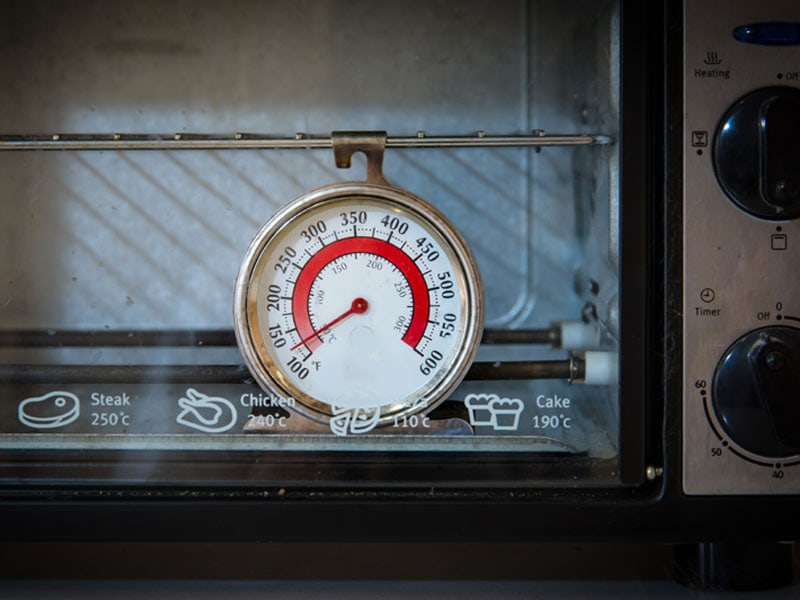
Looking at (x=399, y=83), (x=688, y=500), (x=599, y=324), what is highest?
(x=399, y=83)

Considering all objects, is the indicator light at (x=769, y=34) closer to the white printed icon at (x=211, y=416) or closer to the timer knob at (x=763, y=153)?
the timer knob at (x=763, y=153)

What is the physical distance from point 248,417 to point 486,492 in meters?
0.18

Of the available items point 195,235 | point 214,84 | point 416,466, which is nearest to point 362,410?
point 416,466

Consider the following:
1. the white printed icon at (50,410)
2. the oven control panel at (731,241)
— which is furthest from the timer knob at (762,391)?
the white printed icon at (50,410)

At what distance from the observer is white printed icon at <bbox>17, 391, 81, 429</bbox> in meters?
0.71

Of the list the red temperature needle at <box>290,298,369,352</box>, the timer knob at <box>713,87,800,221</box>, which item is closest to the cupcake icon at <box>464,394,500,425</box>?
the red temperature needle at <box>290,298,369,352</box>

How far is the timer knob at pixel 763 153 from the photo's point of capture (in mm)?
645

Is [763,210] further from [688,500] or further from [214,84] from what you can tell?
[214,84]

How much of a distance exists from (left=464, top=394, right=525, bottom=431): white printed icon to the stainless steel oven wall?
5 cm

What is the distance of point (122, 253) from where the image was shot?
2.43 ft

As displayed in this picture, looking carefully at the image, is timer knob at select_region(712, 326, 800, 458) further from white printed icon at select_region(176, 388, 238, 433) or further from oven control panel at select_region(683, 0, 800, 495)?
white printed icon at select_region(176, 388, 238, 433)

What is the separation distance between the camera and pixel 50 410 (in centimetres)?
71

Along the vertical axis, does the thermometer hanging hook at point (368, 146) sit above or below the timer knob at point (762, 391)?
above

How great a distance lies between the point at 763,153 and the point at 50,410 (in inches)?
21.4
